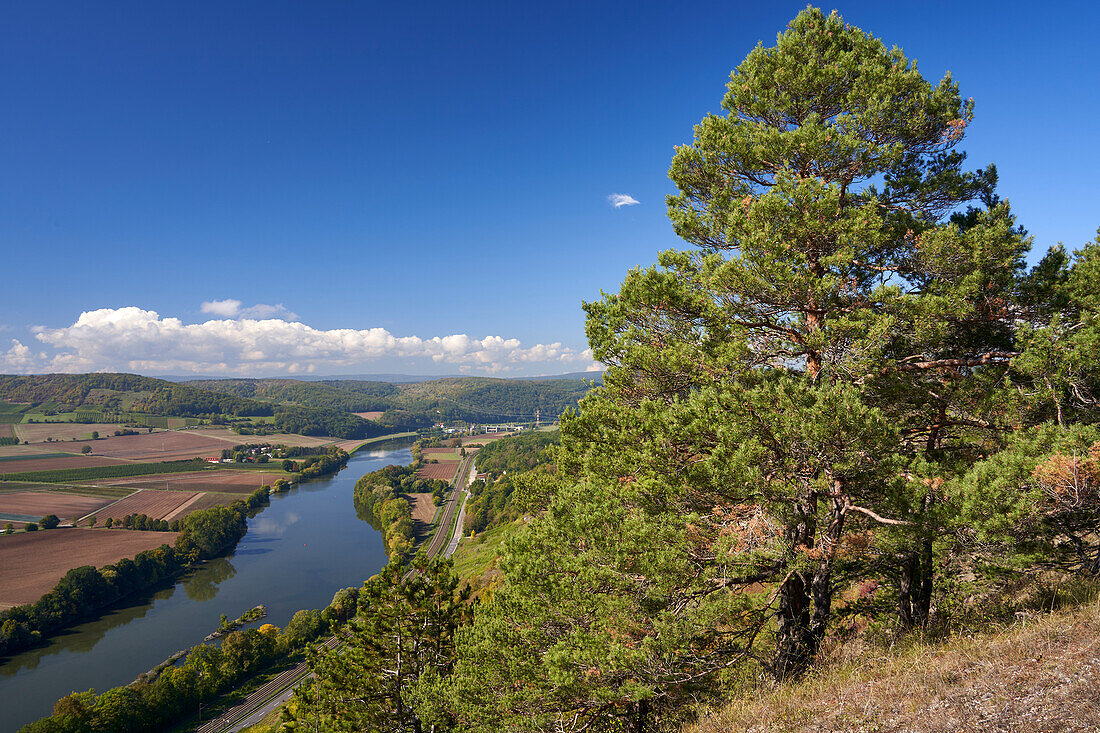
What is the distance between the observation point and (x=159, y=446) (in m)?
142

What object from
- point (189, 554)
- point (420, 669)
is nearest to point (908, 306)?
point (420, 669)

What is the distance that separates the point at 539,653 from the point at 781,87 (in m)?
12.0

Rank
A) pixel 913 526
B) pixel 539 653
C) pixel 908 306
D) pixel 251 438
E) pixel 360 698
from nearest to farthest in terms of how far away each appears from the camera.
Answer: pixel 913 526
pixel 908 306
pixel 539 653
pixel 360 698
pixel 251 438

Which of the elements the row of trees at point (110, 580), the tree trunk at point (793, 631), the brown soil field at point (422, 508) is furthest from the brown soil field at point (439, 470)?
the tree trunk at point (793, 631)

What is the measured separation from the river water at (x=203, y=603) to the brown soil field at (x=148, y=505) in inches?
533

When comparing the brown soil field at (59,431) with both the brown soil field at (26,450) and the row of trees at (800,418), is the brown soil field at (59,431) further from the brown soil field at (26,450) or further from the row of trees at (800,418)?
the row of trees at (800,418)

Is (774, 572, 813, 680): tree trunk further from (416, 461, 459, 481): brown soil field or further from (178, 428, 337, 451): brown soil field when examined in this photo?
(178, 428, 337, 451): brown soil field

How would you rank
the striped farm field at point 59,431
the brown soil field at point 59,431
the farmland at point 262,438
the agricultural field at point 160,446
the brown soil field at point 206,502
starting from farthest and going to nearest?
the farmland at point 262,438 → the brown soil field at point 59,431 → the striped farm field at point 59,431 → the agricultural field at point 160,446 → the brown soil field at point 206,502

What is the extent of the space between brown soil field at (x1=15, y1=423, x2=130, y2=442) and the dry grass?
20522 cm

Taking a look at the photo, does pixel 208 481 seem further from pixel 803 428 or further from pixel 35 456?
pixel 803 428

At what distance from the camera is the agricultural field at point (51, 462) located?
108562 millimetres

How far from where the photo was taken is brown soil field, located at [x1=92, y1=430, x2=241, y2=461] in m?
128

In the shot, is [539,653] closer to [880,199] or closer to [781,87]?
[880,199]

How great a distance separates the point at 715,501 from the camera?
299 inches
